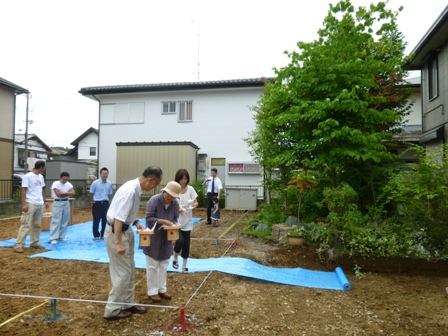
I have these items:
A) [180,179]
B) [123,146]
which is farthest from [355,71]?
[123,146]

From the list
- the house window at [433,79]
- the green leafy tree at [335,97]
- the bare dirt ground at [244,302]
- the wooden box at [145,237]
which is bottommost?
the bare dirt ground at [244,302]

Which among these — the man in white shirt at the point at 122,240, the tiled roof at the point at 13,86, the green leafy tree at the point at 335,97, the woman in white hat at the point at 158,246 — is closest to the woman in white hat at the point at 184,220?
the woman in white hat at the point at 158,246

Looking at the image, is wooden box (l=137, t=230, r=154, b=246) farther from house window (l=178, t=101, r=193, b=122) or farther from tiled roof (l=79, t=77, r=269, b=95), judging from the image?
house window (l=178, t=101, r=193, b=122)

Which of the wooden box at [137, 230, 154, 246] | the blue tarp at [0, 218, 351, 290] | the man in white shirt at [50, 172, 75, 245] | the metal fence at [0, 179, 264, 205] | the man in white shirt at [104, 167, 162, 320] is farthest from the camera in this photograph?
the metal fence at [0, 179, 264, 205]

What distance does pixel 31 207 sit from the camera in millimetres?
5973

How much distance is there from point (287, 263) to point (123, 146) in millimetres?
10762

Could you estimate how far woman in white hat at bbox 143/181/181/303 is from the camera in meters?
3.48

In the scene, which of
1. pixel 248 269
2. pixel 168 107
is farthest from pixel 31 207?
pixel 168 107

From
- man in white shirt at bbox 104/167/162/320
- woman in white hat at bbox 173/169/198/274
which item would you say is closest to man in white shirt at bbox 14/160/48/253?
woman in white hat at bbox 173/169/198/274

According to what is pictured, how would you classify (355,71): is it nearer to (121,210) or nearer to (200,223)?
(121,210)

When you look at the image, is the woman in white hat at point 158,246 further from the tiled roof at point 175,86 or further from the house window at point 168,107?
the house window at point 168,107

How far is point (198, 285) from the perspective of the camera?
4066mm

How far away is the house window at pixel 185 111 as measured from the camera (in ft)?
50.9

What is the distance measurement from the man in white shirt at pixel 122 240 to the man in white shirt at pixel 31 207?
12.2ft
